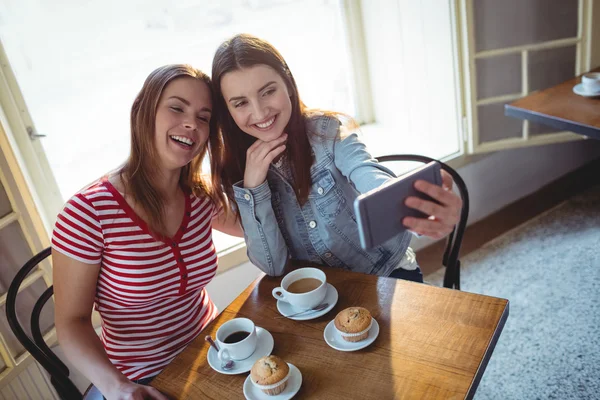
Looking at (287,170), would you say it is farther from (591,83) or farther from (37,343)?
(591,83)

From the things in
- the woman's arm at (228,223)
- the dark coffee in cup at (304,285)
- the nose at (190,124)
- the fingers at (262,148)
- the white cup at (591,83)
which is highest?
the nose at (190,124)

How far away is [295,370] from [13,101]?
146 cm

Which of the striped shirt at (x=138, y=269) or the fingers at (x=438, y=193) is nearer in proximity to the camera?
the fingers at (x=438, y=193)

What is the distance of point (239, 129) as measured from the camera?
1380mm

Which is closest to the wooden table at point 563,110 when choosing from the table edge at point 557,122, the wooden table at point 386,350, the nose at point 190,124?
the table edge at point 557,122

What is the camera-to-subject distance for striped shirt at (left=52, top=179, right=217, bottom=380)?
1.20m

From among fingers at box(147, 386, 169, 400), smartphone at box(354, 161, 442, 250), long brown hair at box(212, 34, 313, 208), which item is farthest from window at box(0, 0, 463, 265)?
smartphone at box(354, 161, 442, 250)

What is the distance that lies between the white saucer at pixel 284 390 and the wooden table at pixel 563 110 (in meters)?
1.31

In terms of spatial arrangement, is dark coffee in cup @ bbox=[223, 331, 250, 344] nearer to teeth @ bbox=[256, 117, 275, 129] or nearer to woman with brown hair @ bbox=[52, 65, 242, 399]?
woman with brown hair @ bbox=[52, 65, 242, 399]

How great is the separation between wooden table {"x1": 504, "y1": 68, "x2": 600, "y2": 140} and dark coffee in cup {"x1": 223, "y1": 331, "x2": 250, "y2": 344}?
1.32 m

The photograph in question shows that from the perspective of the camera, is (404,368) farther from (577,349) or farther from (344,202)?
(577,349)

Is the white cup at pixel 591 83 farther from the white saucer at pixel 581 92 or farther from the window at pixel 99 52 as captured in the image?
the window at pixel 99 52

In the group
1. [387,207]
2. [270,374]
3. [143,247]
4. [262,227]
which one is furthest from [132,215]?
[387,207]

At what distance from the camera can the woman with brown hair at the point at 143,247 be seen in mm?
1203
